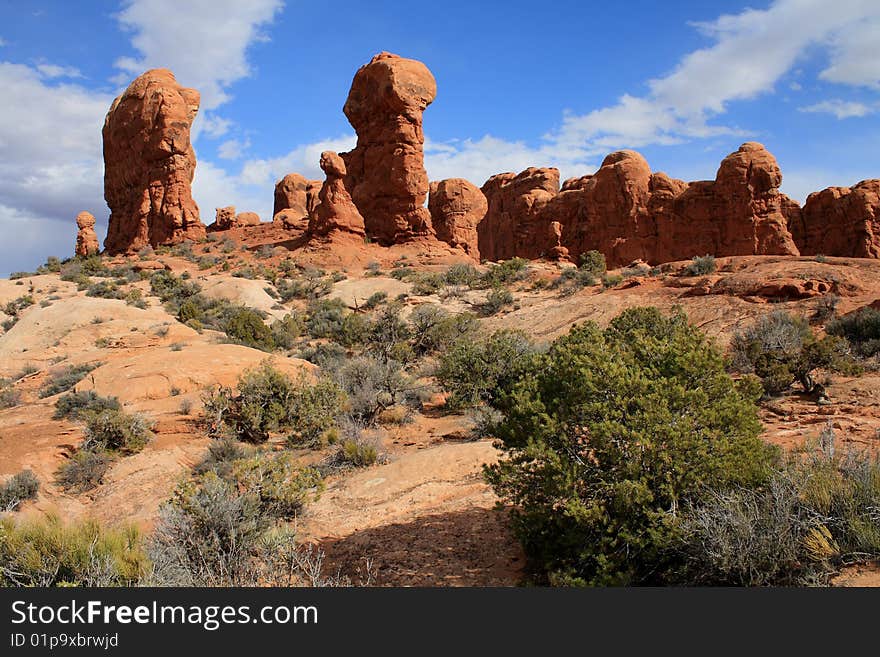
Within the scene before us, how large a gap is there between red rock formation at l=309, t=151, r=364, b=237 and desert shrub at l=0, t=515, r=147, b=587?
102ft

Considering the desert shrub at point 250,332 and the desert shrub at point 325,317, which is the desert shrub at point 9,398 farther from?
the desert shrub at point 325,317

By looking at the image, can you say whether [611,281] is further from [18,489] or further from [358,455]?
[18,489]

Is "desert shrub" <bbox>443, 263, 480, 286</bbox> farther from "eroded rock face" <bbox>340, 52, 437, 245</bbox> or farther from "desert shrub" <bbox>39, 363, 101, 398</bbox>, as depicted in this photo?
"desert shrub" <bbox>39, 363, 101, 398</bbox>

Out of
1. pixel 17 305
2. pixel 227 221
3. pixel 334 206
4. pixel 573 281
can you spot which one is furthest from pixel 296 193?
pixel 573 281

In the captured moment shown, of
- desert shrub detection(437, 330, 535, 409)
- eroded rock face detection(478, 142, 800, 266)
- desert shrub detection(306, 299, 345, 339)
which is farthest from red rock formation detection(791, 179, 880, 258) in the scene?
desert shrub detection(437, 330, 535, 409)

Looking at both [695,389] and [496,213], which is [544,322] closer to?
[695,389]

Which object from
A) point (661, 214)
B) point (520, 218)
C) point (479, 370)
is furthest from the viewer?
point (520, 218)

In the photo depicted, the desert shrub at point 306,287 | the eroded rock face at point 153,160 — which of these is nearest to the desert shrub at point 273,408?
the desert shrub at point 306,287

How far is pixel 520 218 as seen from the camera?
4881 centimetres

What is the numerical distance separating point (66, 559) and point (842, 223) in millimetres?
46907

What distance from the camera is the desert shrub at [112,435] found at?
31.9 feet

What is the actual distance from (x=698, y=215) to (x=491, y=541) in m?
37.6

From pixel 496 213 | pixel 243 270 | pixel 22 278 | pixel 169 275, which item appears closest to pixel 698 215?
pixel 496 213

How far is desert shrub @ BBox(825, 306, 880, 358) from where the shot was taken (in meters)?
11.3
